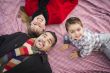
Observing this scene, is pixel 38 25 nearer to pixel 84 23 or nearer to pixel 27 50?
pixel 27 50

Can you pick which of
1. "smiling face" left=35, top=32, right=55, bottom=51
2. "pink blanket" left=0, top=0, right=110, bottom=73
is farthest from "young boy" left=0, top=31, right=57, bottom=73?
"pink blanket" left=0, top=0, right=110, bottom=73

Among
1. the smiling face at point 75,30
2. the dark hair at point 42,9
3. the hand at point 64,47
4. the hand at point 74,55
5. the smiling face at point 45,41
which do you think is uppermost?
the dark hair at point 42,9

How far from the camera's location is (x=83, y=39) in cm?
167

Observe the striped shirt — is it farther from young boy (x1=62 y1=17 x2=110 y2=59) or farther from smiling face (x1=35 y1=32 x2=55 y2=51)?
smiling face (x1=35 y1=32 x2=55 y2=51)

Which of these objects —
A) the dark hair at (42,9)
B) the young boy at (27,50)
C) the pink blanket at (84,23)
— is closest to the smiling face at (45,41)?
the young boy at (27,50)

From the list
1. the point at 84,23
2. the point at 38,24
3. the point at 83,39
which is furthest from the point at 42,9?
the point at 83,39

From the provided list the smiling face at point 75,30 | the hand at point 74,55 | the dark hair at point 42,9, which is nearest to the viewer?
the smiling face at point 75,30

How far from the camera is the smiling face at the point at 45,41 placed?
1.66 meters

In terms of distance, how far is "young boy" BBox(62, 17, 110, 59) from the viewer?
1.62m

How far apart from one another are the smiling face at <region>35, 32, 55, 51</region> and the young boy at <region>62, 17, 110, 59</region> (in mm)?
125

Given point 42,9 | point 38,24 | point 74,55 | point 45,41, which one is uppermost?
point 42,9

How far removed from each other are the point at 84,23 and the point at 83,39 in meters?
0.25

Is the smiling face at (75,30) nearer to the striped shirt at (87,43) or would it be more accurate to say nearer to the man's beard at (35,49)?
the striped shirt at (87,43)

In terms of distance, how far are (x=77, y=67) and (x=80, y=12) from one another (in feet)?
1.57
